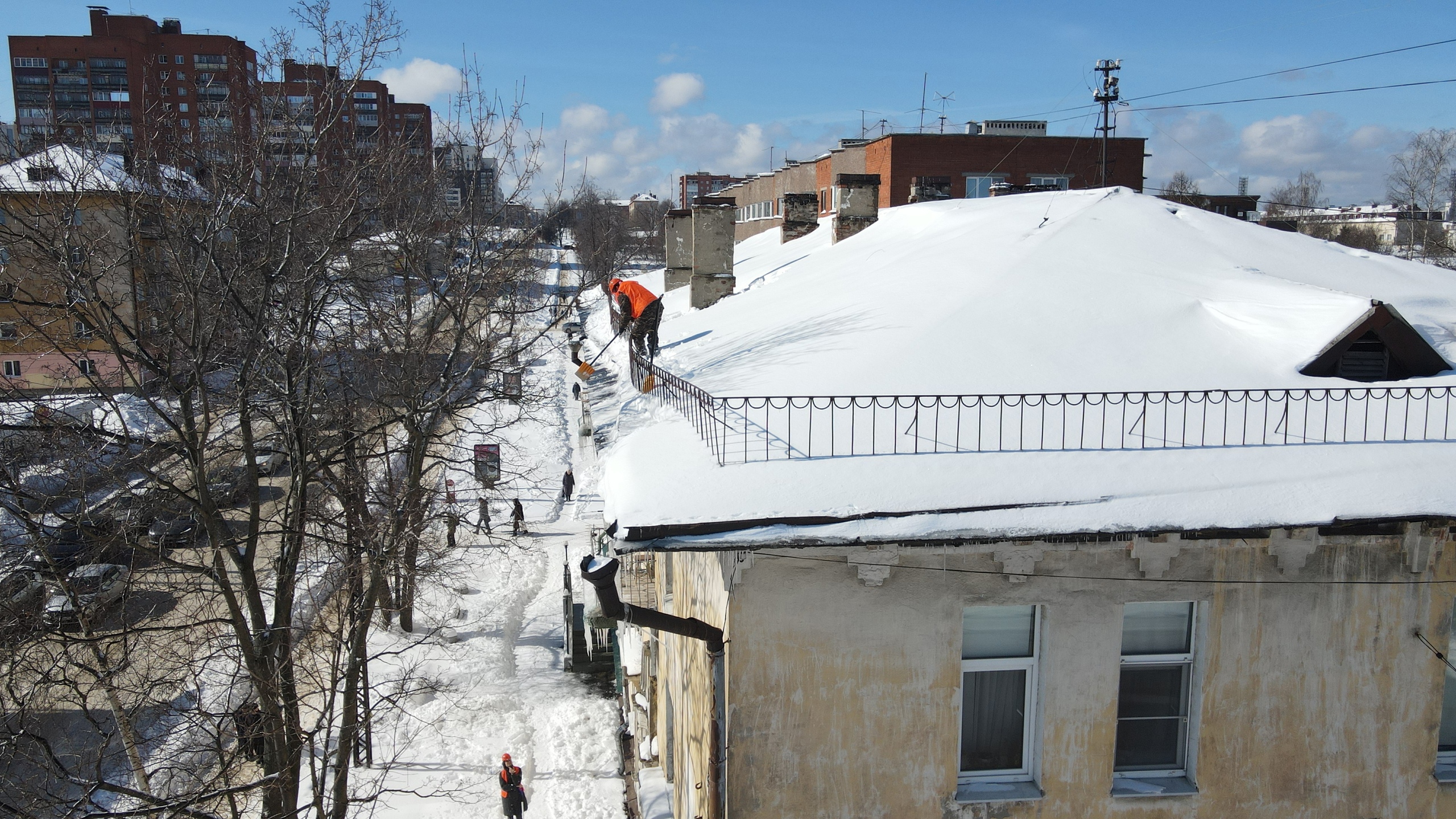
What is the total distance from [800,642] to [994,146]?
31.1 metres

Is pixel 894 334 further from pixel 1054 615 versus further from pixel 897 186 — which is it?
pixel 897 186

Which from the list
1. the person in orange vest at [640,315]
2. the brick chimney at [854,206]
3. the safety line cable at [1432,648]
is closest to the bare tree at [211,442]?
the person in orange vest at [640,315]

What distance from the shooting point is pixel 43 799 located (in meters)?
5.89

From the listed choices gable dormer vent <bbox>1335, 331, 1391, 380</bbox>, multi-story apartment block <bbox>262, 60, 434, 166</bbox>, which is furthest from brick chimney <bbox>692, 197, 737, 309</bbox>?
gable dormer vent <bbox>1335, 331, 1391, 380</bbox>

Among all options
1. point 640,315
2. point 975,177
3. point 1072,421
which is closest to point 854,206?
point 640,315

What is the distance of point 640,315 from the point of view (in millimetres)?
12461

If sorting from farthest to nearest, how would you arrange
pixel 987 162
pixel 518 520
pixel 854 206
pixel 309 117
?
pixel 987 162 < pixel 518 520 < pixel 854 206 < pixel 309 117

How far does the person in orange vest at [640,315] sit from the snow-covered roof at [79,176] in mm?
5530

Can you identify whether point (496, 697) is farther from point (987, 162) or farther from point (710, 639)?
point (987, 162)

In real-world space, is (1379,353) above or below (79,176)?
below

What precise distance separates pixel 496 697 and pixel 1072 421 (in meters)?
12.2

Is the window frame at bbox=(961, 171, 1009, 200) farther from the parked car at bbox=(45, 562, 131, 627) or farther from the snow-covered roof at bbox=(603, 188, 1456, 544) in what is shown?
the parked car at bbox=(45, 562, 131, 627)

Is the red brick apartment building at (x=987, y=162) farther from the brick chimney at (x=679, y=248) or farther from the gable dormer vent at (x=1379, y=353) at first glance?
the gable dormer vent at (x=1379, y=353)

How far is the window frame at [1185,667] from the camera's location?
5.70 metres
